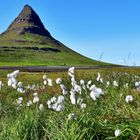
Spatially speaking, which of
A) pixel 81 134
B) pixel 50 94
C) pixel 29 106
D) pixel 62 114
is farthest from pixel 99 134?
pixel 50 94

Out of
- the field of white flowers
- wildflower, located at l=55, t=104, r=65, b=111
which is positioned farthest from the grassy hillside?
wildflower, located at l=55, t=104, r=65, b=111

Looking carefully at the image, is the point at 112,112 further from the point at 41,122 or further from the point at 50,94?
the point at 50,94

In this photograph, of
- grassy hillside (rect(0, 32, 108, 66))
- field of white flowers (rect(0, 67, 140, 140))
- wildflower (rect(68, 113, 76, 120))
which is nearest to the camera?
field of white flowers (rect(0, 67, 140, 140))

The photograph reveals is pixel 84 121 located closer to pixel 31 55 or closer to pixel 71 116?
pixel 71 116

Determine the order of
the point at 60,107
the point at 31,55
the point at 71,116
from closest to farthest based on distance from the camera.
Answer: the point at 71,116
the point at 60,107
the point at 31,55

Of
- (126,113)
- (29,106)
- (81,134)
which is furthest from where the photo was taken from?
(29,106)

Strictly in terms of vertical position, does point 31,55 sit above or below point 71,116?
below

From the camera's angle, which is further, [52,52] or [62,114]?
[52,52]

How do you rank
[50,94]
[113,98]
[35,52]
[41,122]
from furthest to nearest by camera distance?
[35,52] < [50,94] < [113,98] < [41,122]

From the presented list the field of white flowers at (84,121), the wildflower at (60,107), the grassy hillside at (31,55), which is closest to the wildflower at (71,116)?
the field of white flowers at (84,121)

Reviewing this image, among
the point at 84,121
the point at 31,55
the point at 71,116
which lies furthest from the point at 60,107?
the point at 31,55

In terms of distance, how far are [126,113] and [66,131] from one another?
1330mm

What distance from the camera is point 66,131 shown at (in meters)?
10.6

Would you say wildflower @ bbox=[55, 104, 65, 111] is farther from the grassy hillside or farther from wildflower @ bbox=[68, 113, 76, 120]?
the grassy hillside
